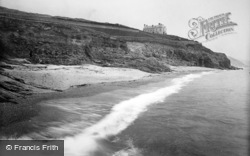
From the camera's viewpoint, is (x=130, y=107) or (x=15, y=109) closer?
(x=15, y=109)

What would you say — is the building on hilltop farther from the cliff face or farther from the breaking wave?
the breaking wave

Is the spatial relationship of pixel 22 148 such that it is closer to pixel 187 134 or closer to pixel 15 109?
pixel 15 109

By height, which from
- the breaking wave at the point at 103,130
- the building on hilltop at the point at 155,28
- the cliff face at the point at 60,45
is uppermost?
the building on hilltop at the point at 155,28

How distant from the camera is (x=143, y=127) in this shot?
7.84 meters

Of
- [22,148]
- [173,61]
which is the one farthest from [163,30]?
[22,148]

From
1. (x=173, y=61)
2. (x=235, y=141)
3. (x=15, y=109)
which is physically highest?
(x=173, y=61)

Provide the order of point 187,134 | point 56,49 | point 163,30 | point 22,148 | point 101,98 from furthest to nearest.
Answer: point 163,30 → point 56,49 → point 101,98 → point 187,134 → point 22,148

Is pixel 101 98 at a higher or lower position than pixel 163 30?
lower

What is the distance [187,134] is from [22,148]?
17.1 ft

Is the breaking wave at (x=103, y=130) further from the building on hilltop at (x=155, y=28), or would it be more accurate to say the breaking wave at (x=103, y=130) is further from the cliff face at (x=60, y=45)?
the building on hilltop at (x=155, y=28)

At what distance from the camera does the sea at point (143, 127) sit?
242 inches

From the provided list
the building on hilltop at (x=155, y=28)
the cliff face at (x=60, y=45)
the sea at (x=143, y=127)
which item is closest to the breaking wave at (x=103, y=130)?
the sea at (x=143, y=127)

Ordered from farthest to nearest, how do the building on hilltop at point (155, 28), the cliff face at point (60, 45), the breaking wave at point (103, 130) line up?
the building on hilltop at point (155, 28)
the cliff face at point (60, 45)
the breaking wave at point (103, 130)

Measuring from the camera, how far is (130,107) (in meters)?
10.9
